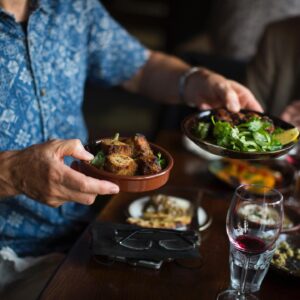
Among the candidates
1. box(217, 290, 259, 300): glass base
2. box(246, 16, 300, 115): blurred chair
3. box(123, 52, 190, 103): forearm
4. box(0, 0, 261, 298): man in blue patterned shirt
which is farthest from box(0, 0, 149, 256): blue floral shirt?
box(246, 16, 300, 115): blurred chair

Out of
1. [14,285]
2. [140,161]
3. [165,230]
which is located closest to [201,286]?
[165,230]

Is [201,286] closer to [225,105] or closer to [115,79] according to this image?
[225,105]

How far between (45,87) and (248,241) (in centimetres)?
83

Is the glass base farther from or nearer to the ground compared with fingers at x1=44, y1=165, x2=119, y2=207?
nearer to the ground

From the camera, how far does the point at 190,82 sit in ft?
5.65

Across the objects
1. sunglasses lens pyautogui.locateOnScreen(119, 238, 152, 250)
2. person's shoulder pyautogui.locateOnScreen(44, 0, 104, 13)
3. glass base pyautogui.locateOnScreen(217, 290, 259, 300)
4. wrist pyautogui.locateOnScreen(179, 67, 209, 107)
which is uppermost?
person's shoulder pyautogui.locateOnScreen(44, 0, 104, 13)

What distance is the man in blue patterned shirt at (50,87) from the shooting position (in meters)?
1.43

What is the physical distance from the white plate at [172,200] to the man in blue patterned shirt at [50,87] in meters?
0.18

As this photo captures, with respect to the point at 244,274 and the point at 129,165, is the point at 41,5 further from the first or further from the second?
the point at 244,274

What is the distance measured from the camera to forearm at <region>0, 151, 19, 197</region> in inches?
44.3

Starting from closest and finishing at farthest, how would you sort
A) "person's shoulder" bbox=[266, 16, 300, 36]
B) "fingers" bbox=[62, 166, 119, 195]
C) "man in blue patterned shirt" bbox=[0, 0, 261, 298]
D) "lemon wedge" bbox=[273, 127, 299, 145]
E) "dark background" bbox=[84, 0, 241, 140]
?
"fingers" bbox=[62, 166, 119, 195] → "lemon wedge" bbox=[273, 127, 299, 145] → "man in blue patterned shirt" bbox=[0, 0, 261, 298] → "person's shoulder" bbox=[266, 16, 300, 36] → "dark background" bbox=[84, 0, 241, 140]

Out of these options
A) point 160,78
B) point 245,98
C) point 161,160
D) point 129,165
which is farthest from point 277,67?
point 129,165

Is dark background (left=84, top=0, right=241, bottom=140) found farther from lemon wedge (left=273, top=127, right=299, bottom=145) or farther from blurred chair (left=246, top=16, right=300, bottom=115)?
lemon wedge (left=273, top=127, right=299, bottom=145)

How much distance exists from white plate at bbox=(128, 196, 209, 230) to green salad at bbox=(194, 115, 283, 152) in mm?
239
